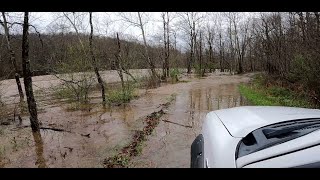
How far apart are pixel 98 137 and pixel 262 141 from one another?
21.2 ft

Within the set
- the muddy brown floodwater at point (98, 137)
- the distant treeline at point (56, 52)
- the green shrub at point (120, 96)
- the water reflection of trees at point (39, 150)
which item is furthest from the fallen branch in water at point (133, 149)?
the green shrub at point (120, 96)

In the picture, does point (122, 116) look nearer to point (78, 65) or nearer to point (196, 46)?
point (78, 65)

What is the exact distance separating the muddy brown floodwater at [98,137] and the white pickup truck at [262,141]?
3.27 metres

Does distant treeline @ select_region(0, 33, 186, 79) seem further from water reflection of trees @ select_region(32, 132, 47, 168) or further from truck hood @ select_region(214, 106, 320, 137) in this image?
truck hood @ select_region(214, 106, 320, 137)

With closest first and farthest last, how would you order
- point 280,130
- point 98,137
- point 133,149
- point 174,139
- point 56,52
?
point 280,130 < point 133,149 < point 174,139 < point 98,137 < point 56,52

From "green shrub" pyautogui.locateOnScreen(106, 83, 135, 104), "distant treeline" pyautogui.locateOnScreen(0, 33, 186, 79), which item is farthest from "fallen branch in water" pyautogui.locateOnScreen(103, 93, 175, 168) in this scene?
"green shrub" pyautogui.locateOnScreen(106, 83, 135, 104)

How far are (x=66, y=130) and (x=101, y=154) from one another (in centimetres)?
279

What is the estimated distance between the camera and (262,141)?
5.24 feet

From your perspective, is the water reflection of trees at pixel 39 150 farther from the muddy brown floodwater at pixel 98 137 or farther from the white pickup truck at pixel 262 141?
the white pickup truck at pixel 262 141

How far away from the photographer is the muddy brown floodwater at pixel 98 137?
5.87 m

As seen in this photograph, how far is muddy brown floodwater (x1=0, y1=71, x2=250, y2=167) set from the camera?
19.3 ft

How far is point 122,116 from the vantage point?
1041 centimetres

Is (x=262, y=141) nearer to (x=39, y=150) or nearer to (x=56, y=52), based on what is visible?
(x=39, y=150)

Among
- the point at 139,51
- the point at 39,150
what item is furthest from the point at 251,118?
the point at 139,51
